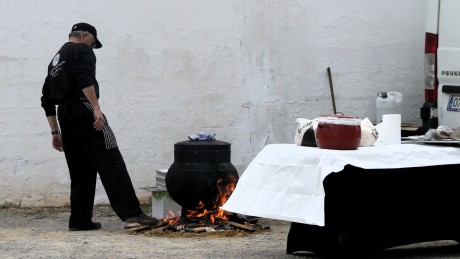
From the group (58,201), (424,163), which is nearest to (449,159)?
(424,163)

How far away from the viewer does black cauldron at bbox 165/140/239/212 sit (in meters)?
9.23

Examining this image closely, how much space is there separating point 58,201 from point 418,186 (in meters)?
4.43

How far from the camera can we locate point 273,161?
7266 millimetres

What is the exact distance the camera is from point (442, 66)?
32.6 ft

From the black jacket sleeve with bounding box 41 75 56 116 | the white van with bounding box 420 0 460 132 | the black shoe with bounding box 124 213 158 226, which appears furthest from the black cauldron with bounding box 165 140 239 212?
the white van with bounding box 420 0 460 132

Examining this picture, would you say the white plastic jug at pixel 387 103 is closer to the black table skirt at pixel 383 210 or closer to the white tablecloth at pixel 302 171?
the black table skirt at pixel 383 210

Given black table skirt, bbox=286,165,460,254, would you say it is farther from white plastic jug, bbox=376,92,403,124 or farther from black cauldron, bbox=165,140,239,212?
white plastic jug, bbox=376,92,403,124

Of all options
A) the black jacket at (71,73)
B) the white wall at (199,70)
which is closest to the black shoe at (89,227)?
the black jacket at (71,73)

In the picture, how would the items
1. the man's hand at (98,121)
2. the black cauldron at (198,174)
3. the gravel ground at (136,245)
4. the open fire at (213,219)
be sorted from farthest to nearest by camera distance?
the black cauldron at (198,174) → the open fire at (213,219) → the man's hand at (98,121) → the gravel ground at (136,245)

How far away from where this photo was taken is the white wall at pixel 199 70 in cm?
1048

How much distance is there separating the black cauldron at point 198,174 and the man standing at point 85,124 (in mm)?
341

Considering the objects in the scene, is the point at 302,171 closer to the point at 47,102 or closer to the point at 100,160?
the point at 100,160

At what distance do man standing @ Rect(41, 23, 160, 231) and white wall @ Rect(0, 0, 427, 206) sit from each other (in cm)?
119

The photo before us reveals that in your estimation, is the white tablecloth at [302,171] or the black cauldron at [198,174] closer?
the white tablecloth at [302,171]
